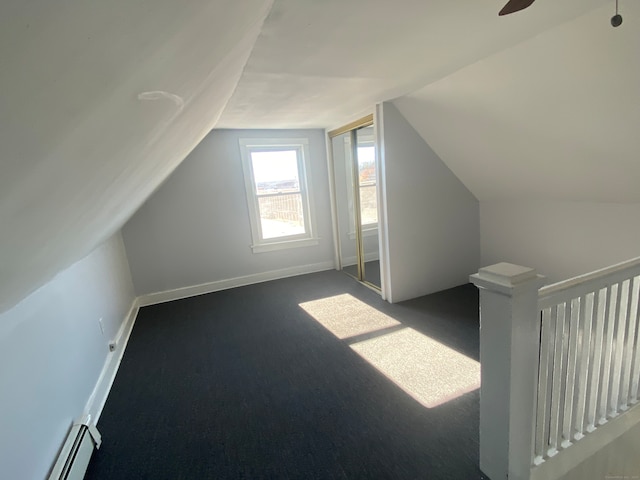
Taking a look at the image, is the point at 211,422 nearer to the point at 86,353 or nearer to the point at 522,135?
the point at 86,353

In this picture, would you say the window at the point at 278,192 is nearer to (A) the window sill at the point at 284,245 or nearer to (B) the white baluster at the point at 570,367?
(A) the window sill at the point at 284,245

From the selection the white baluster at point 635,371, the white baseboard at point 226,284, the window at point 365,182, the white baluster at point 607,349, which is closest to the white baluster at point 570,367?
the white baluster at point 607,349

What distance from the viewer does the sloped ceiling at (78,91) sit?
34 cm

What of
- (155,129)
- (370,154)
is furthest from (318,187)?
(155,129)

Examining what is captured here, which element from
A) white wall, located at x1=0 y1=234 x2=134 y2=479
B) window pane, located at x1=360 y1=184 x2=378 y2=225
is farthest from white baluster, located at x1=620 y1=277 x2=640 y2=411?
window pane, located at x1=360 y1=184 x2=378 y2=225

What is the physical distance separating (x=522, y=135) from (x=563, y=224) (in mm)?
1195

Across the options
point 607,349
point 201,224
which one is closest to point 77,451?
point 607,349

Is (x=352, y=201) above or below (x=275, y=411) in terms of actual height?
above

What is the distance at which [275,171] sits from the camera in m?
4.34

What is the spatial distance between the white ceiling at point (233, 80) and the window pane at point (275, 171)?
0.95m

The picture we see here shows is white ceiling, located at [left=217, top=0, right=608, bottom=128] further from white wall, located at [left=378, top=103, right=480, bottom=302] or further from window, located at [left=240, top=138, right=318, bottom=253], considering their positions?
window, located at [left=240, top=138, right=318, bottom=253]

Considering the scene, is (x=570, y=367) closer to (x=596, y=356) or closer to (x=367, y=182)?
(x=596, y=356)

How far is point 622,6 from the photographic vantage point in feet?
4.37

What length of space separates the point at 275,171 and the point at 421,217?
7.07 feet
